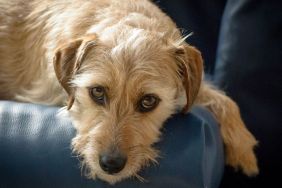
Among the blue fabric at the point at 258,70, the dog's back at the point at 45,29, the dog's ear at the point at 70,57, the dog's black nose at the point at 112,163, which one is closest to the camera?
the dog's black nose at the point at 112,163

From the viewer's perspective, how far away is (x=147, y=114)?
5.69 feet

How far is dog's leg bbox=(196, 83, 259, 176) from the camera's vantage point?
78.2 inches

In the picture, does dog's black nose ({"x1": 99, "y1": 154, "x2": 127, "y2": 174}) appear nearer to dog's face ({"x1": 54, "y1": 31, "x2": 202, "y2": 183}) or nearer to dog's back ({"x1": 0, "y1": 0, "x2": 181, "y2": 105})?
dog's face ({"x1": 54, "y1": 31, "x2": 202, "y2": 183})

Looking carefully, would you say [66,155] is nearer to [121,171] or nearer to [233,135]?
[121,171]

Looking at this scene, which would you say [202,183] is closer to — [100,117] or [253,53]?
[100,117]

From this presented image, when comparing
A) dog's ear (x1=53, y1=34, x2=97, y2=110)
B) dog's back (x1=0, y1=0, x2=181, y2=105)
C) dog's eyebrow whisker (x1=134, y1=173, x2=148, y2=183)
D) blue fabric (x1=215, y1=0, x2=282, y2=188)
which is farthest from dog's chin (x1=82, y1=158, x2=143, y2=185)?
blue fabric (x1=215, y1=0, x2=282, y2=188)

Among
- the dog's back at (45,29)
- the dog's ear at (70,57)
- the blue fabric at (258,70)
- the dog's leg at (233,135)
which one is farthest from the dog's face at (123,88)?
the blue fabric at (258,70)

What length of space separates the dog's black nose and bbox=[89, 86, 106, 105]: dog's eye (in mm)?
235

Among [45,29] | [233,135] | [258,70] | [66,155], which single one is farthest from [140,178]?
[258,70]

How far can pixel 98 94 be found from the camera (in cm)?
→ 171

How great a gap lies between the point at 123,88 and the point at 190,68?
25 cm

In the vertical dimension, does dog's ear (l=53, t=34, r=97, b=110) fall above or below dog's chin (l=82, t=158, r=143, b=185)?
above

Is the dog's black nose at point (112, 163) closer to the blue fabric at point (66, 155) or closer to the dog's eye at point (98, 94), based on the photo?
the blue fabric at point (66, 155)

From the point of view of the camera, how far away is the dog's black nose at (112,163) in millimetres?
1526
